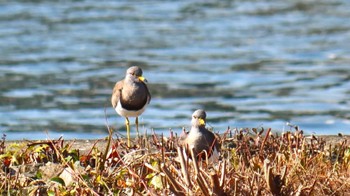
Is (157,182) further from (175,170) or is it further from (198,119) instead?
(198,119)

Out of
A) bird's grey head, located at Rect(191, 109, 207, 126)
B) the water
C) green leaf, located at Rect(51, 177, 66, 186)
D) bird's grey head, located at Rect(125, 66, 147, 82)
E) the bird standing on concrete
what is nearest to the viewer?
green leaf, located at Rect(51, 177, 66, 186)

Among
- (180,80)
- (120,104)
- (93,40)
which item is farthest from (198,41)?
(120,104)

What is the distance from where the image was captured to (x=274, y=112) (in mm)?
14406

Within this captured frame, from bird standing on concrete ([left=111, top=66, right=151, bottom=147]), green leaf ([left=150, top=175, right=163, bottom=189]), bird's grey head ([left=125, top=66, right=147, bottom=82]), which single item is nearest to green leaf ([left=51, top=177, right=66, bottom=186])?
green leaf ([left=150, top=175, right=163, bottom=189])

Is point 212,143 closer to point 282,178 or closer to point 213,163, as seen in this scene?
point 213,163

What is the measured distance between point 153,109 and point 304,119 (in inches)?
83.5

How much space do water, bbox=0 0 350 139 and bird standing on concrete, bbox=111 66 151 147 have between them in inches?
153

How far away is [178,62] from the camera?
17766mm

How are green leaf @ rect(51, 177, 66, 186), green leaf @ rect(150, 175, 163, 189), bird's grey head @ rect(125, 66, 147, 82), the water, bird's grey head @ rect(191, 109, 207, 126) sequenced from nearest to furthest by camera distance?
green leaf @ rect(150, 175, 163, 189) < green leaf @ rect(51, 177, 66, 186) < bird's grey head @ rect(191, 109, 207, 126) < bird's grey head @ rect(125, 66, 147, 82) < the water

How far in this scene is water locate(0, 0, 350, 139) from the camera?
14234 millimetres

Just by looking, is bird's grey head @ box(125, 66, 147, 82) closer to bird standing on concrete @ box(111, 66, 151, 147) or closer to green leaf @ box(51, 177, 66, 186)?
bird standing on concrete @ box(111, 66, 151, 147)

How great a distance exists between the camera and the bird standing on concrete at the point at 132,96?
814 cm

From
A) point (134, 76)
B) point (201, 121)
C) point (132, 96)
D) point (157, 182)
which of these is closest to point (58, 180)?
point (157, 182)

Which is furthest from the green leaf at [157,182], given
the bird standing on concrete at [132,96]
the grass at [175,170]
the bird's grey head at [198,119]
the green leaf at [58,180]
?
the bird standing on concrete at [132,96]
